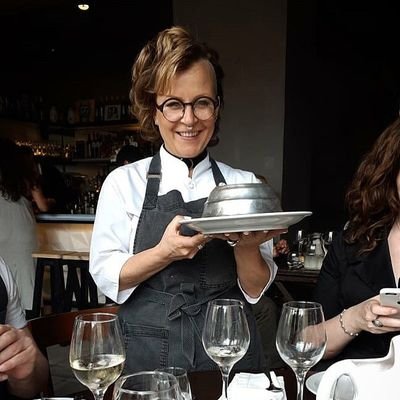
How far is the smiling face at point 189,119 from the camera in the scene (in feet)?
4.62

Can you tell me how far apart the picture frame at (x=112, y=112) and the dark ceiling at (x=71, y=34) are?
0.50 meters

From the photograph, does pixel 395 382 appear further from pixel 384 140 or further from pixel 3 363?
pixel 384 140

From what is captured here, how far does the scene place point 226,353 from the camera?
1021 mm

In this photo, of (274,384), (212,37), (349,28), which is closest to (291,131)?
(212,37)

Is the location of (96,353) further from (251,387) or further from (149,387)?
(251,387)

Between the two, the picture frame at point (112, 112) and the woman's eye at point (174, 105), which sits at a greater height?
the picture frame at point (112, 112)

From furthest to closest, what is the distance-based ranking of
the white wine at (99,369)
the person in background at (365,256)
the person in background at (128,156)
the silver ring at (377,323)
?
the person in background at (128,156) → the person in background at (365,256) → the silver ring at (377,323) → the white wine at (99,369)

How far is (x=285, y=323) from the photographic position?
3.42 feet

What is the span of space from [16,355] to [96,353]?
0.36 metres

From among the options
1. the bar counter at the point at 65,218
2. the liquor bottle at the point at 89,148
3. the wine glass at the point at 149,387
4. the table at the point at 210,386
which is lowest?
the table at the point at 210,386

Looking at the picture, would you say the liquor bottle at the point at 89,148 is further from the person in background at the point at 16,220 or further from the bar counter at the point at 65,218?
the person in background at the point at 16,220

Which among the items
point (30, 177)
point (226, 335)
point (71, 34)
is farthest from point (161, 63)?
point (71, 34)

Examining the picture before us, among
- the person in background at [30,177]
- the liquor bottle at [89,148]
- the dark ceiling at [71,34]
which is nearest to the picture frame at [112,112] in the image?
the liquor bottle at [89,148]

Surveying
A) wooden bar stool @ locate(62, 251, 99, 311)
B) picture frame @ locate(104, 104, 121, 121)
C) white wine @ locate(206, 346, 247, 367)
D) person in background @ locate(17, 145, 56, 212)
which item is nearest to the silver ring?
white wine @ locate(206, 346, 247, 367)
